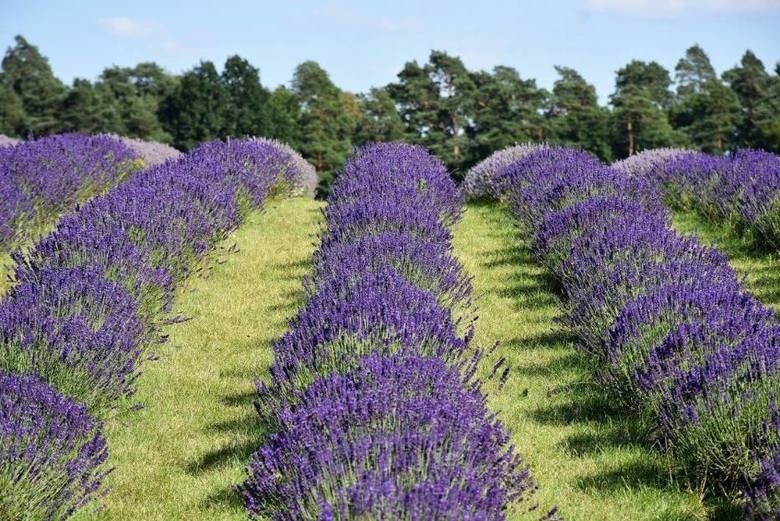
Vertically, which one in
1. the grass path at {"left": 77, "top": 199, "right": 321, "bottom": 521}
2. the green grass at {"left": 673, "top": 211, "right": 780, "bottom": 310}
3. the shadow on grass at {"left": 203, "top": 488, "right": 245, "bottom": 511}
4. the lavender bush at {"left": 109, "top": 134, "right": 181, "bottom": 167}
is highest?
the lavender bush at {"left": 109, "top": 134, "right": 181, "bottom": 167}

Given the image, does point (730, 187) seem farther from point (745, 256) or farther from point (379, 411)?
point (379, 411)

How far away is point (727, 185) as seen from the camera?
1041cm

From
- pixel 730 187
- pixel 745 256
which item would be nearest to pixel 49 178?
pixel 745 256

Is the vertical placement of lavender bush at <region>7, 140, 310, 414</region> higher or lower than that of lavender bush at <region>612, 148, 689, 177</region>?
lower

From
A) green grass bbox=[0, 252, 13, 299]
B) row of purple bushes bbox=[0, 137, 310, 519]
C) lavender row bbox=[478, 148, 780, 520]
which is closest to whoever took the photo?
row of purple bushes bbox=[0, 137, 310, 519]

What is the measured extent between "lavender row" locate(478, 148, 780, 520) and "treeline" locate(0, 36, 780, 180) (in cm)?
2792

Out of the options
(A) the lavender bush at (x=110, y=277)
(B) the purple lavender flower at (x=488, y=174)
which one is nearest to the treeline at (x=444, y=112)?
(B) the purple lavender flower at (x=488, y=174)

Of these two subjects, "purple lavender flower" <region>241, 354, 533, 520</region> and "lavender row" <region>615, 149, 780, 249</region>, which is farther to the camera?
"lavender row" <region>615, 149, 780, 249</region>

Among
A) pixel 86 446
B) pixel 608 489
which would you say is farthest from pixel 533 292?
pixel 86 446

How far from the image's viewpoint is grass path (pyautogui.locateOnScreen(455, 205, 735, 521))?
3.85 m

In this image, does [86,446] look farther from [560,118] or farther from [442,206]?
[560,118]

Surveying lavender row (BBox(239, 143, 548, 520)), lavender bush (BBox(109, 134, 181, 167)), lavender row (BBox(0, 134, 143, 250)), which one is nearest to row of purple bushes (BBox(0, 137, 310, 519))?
lavender row (BBox(239, 143, 548, 520))

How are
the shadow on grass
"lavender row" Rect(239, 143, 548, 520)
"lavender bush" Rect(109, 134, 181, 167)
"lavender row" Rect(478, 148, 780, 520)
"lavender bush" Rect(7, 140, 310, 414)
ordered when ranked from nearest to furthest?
"lavender row" Rect(239, 143, 548, 520), "lavender row" Rect(478, 148, 780, 520), the shadow on grass, "lavender bush" Rect(7, 140, 310, 414), "lavender bush" Rect(109, 134, 181, 167)

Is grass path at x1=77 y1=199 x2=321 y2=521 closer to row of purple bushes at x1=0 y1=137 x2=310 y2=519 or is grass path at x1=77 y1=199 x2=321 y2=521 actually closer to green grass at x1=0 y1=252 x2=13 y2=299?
row of purple bushes at x1=0 y1=137 x2=310 y2=519
